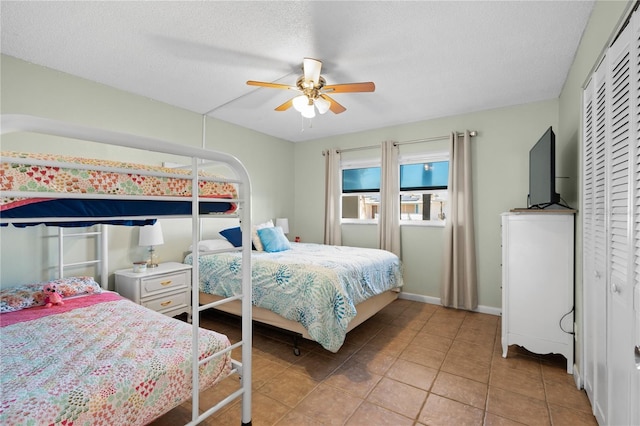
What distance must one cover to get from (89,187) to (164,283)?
2180mm

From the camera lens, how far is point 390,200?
421 cm

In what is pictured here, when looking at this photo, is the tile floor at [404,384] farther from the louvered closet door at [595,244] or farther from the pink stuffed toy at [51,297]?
the pink stuffed toy at [51,297]

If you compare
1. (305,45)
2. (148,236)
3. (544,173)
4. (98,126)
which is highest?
(305,45)

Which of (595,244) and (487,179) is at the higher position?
(487,179)

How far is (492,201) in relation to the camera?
362 cm

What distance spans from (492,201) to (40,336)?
422 cm

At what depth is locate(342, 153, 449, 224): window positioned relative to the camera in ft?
13.4

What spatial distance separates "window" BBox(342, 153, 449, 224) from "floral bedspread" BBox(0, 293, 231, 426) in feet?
11.0

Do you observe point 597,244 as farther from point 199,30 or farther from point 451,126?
point 199,30

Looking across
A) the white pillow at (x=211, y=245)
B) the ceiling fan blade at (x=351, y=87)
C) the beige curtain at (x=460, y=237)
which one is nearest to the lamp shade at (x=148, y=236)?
the white pillow at (x=211, y=245)

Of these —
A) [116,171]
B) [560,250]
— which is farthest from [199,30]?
[560,250]


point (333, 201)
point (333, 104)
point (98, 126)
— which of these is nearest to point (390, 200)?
point (333, 201)

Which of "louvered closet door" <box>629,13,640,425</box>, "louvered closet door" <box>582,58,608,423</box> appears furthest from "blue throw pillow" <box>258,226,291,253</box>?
"louvered closet door" <box>629,13,640,425</box>

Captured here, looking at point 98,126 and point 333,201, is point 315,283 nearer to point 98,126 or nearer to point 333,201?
point 333,201
